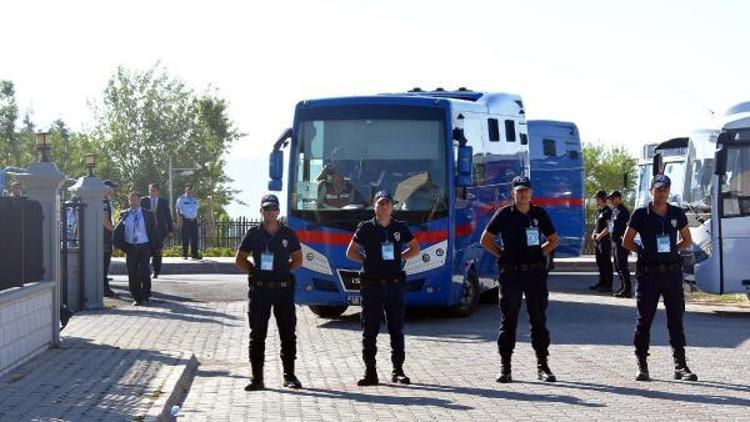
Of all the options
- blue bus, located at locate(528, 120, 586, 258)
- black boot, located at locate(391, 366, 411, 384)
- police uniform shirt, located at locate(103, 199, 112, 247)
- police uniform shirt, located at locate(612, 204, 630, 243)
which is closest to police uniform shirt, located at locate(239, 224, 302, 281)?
black boot, located at locate(391, 366, 411, 384)

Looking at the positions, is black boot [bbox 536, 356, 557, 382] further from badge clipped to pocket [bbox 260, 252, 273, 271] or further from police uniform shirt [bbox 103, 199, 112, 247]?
police uniform shirt [bbox 103, 199, 112, 247]

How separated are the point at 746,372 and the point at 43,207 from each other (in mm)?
7496

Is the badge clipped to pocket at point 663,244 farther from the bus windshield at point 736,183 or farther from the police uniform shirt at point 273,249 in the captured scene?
the bus windshield at point 736,183

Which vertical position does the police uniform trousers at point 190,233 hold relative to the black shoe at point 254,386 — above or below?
above

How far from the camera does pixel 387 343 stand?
17984 mm

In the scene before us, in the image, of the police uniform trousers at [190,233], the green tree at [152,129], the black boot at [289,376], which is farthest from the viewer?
the green tree at [152,129]

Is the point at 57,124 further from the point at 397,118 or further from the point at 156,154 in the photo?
→ the point at 397,118

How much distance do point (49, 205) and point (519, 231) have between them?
549 centimetres

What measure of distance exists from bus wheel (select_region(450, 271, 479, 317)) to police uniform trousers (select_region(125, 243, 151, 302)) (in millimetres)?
A: 4954


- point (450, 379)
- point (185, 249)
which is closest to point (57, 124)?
point (185, 249)

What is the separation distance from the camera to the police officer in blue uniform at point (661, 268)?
14.0 metres

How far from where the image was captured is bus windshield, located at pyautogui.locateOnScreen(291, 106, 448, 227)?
2044 centimetres

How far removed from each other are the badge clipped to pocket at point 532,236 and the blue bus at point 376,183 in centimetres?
637

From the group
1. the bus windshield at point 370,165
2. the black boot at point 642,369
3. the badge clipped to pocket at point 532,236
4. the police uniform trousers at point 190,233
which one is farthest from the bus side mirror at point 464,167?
the police uniform trousers at point 190,233
